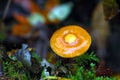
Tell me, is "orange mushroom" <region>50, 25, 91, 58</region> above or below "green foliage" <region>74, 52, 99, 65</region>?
above

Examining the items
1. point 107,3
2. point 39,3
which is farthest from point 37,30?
point 107,3

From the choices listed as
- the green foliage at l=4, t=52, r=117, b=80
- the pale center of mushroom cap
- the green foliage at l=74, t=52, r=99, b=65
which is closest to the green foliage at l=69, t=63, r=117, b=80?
the green foliage at l=4, t=52, r=117, b=80

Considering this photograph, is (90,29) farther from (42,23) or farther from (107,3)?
(107,3)

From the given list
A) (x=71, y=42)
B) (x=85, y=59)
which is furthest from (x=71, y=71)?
(x=71, y=42)

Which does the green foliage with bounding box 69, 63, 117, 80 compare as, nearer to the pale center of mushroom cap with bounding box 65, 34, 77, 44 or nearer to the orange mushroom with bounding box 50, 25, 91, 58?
the orange mushroom with bounding box 50, 25, 91, 58

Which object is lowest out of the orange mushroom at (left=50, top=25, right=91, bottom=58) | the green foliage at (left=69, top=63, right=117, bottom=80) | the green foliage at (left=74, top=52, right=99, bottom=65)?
the green foliage at (left=69, top=63, right=117, bottom=80)

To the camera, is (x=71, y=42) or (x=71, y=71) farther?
(x=71, y=42)

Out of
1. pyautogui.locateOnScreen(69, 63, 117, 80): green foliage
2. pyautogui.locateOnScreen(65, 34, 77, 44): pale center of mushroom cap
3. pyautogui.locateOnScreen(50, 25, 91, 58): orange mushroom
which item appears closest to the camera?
pyautogui.locateOnScreen(69, 63, 117, 80): green foliage

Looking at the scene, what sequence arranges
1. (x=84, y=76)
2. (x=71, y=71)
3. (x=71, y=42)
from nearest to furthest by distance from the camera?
(x=84, y=76), (x=71, y=71), (x=71, y=42)

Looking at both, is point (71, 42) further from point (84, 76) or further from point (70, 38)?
point (84, 76)
